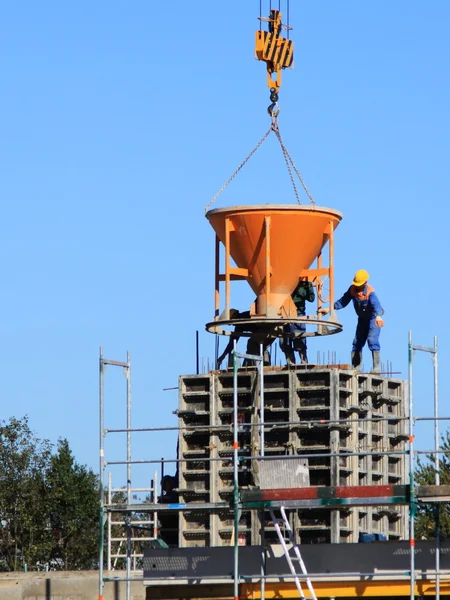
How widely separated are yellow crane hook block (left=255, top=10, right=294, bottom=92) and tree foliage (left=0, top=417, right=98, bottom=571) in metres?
27.3

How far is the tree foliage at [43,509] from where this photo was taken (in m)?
55.5

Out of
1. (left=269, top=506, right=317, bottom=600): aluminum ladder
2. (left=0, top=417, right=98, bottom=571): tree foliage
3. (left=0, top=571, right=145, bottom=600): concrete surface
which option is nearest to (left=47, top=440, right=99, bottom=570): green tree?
(left=0, top=417, right=98, bottom=571): tree foliage

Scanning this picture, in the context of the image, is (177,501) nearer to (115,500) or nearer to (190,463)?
(190,463)

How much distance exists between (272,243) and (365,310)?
214 centimetres

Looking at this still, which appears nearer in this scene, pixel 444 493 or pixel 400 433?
pixel 444 493

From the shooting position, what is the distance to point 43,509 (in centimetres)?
5641

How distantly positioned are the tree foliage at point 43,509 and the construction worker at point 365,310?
94.9 ft

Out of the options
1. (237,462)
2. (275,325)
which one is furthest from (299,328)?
(237,462)

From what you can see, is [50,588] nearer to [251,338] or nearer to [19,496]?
[251,338]

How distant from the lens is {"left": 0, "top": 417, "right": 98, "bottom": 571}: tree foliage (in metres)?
55.5

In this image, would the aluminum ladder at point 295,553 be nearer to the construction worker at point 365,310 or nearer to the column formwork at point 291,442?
the column formwork at point 291,442

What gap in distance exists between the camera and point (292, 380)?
27.1m

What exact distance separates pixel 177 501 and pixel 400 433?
427 cm

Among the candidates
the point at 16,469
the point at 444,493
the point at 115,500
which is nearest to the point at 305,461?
the point at 444,493
